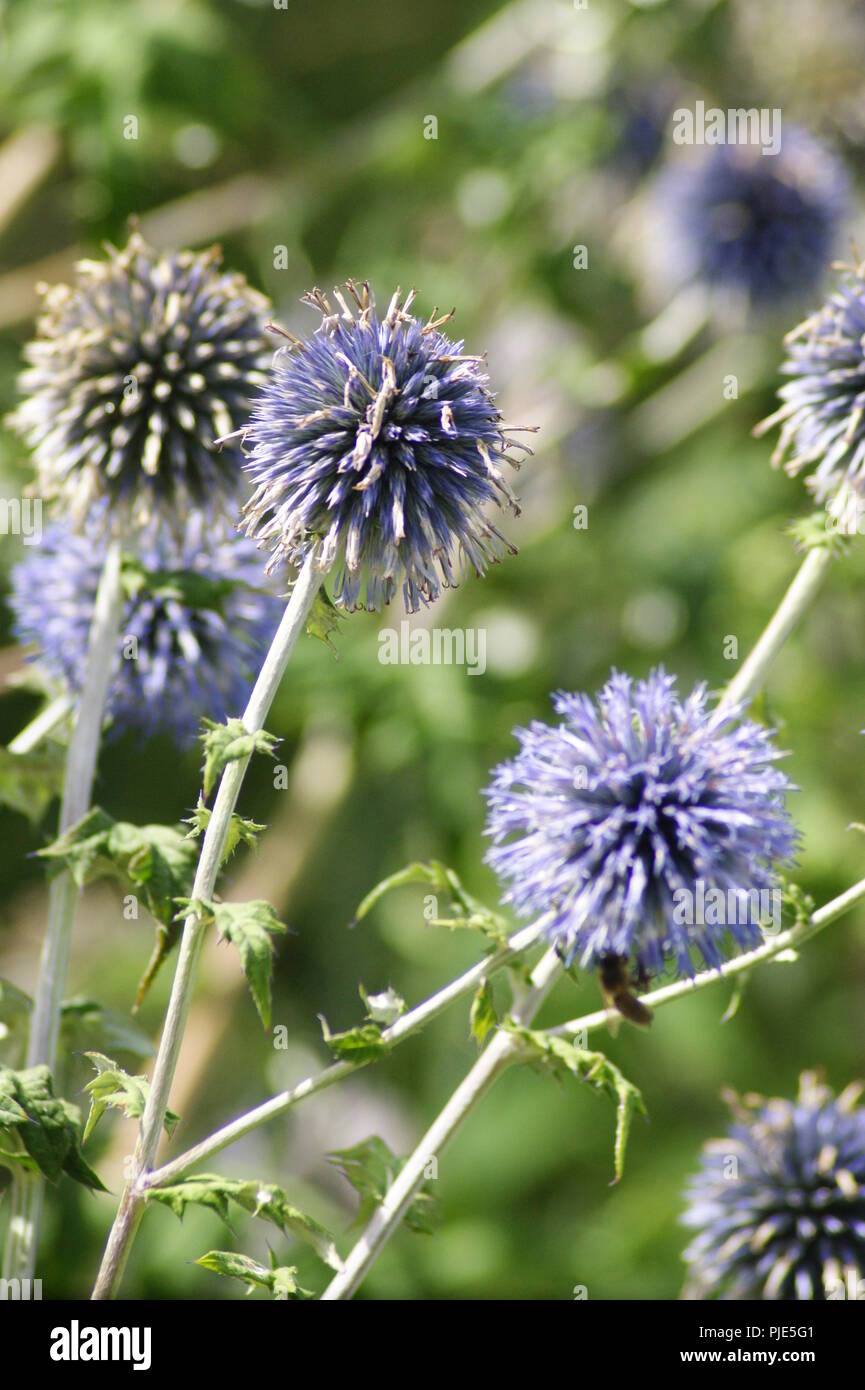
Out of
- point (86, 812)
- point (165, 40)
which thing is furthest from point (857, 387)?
point (165, 40)

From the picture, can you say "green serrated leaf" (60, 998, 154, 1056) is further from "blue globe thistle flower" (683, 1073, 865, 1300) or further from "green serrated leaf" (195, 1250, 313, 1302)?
"blue globe thistle flower" (683, 1073, 865, 1300)

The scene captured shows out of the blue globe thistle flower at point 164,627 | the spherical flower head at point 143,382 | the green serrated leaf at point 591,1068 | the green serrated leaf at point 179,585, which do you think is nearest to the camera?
the green serrated leaf at point 591,1068

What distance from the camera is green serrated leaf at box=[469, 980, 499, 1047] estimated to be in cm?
153

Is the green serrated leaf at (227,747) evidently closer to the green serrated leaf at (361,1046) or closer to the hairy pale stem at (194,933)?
the hairy pale stem at (194,933)

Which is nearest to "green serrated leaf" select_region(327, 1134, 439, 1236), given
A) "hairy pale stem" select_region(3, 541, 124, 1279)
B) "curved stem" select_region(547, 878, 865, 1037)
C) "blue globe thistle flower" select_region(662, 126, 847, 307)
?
"curved stem" select_region(547, 878, 865, 1037)

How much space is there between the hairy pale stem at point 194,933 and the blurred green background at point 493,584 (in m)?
1.69

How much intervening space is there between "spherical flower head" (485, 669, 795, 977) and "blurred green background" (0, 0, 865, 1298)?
1589mm

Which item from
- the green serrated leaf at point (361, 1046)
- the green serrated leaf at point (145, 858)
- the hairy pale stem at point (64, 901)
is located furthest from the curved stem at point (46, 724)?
the green serrated leaf at point (361, 1046)

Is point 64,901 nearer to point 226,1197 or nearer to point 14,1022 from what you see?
point 14,1022

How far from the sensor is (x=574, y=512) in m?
3.82

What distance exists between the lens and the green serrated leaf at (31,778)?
1.94 m

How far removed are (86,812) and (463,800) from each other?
1.52 metres

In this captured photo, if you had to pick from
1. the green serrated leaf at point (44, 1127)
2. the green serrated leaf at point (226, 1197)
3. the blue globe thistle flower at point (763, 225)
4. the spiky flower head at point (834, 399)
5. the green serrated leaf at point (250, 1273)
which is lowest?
the green serrated leaf at point (250, 1273)
